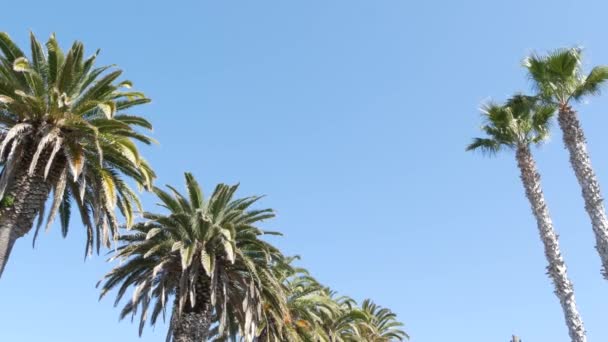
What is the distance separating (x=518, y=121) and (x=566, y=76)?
2.41 m

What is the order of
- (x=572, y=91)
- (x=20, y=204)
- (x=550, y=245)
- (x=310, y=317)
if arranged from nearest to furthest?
(x=20, y=204), (x=550, y=245), (x=572, y=91), (x=310, y=317)

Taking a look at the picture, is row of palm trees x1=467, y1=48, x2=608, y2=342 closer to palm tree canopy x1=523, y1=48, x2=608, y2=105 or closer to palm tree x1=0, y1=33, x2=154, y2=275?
palm tree canopy x1=523, y1=48, x2=608, y2=105

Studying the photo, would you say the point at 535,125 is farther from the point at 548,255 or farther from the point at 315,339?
the point at 315,339

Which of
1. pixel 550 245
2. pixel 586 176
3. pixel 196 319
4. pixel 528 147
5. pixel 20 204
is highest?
pixel 528 147

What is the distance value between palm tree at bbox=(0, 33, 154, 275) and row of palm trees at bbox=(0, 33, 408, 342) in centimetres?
3

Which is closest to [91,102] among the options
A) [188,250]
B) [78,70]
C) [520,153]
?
[78,70]

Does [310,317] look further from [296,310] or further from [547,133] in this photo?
[547,133]

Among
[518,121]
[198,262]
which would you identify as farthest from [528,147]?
[198,262]

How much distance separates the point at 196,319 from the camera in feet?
79.8

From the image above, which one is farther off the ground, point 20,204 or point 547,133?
point 547,133

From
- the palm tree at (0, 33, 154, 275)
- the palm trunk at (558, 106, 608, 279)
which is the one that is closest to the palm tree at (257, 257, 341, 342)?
the palm tree at (0, 33, 154, 275)

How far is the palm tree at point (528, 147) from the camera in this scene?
18625mm

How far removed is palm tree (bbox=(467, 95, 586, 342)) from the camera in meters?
18.6

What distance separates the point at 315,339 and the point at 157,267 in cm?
1036
